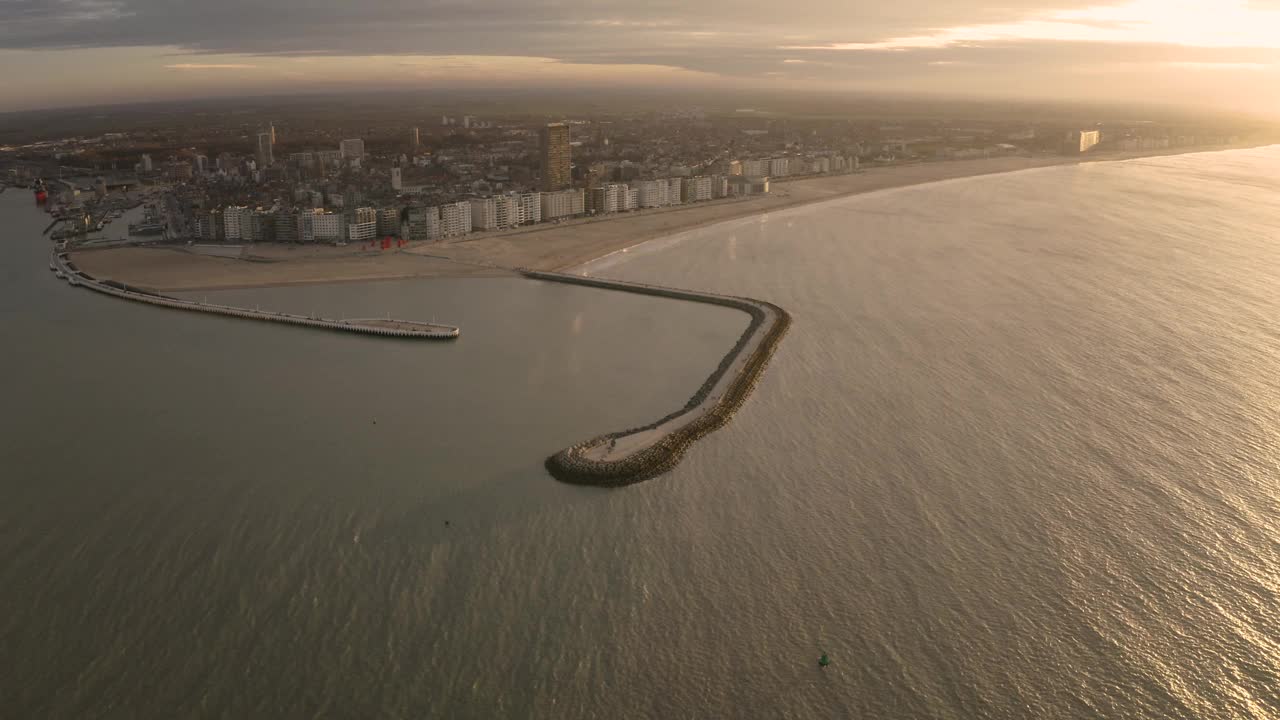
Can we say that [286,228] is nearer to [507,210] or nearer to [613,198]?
[507,210]

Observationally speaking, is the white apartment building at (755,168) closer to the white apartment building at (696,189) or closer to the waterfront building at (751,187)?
the waterfront building at (751,187)

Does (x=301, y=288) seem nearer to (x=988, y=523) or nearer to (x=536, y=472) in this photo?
(x=536, y=472)

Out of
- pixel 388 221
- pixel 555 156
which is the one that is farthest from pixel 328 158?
pixel 388 221

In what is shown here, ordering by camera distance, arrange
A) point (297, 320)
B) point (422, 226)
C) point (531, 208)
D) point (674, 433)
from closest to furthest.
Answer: point (674, 433), point (297, 320), point (422, 226), point (531, 208)

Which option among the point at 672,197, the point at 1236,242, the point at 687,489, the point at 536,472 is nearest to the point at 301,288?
the point at 536,472

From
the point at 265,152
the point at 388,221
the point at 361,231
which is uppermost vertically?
the point at 265,152

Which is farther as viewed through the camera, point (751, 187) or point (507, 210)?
point (751, 187)
